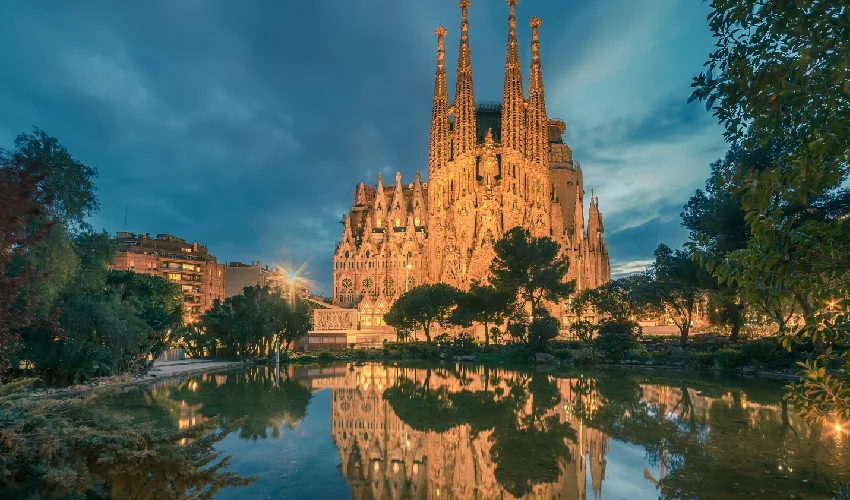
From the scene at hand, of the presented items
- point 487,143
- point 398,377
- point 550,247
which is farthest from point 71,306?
point 487,143

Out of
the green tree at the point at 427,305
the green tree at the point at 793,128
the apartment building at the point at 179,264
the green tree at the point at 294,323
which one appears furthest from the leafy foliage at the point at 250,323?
the apartment building at the point at 179,264

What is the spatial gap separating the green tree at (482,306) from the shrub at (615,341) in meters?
10.2

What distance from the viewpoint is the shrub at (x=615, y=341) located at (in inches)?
1478

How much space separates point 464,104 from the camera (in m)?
77.4

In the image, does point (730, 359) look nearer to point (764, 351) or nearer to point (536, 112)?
point (764, 351)

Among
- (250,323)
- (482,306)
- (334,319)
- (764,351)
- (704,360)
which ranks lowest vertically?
(704,360)

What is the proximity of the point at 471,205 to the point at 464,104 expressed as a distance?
15.0 metres

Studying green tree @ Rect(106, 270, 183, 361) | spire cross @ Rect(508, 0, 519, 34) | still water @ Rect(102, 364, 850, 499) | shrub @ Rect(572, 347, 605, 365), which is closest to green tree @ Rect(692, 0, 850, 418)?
still water @ Rect(102, 364, 850, 499)

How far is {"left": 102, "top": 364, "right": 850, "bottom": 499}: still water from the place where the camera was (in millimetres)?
9055

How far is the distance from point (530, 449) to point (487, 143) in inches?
2695

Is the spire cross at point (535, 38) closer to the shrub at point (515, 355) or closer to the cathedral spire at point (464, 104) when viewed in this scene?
the cathedral spire at point (464, 104)

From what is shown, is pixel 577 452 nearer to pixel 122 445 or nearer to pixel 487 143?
pixel 122 445

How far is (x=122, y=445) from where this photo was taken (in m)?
5.41

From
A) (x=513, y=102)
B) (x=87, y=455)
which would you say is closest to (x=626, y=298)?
(x=513, y=102)
